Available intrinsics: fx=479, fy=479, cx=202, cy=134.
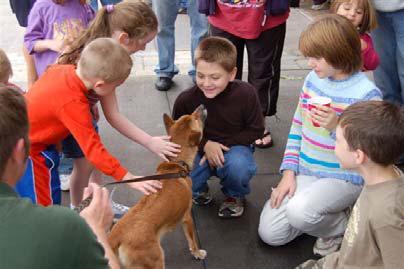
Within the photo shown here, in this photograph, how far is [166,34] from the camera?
571cm

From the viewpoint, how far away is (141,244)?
2.70 metres

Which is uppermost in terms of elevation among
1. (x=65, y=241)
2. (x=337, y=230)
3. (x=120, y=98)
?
(x=65, y=241)

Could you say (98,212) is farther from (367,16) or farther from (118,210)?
(367,16)

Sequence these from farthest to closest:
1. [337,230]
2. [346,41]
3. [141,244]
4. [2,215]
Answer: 1. [337,230]
2. [346,41]
3. [141,244]
4. [2,215]

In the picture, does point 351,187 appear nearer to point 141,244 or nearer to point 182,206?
point 182,206

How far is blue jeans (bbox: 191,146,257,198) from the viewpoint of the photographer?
352cm

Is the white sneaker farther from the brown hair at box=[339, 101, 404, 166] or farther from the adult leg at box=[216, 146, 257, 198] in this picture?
the brown hair at box=[339, 101, 404, 166]

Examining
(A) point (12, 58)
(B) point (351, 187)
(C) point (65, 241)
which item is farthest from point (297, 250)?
(A) point (12, 58)

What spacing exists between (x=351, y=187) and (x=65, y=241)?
85.5 inches

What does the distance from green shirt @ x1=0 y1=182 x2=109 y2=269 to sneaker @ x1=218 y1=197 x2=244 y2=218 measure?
2.26m

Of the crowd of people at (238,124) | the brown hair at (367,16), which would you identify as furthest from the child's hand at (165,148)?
the brown hair at (367,16)

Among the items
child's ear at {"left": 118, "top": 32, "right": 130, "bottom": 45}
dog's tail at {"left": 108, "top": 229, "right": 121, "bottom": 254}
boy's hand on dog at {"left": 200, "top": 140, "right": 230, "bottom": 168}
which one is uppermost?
child's ear at {"left": 118, "top": 32, "right": 130, "bottom": 45}

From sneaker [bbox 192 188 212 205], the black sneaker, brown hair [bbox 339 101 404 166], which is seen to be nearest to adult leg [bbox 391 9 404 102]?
brown hair [bbox 339 101 404 166]

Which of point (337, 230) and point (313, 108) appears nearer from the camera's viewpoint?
point (313, 108)
